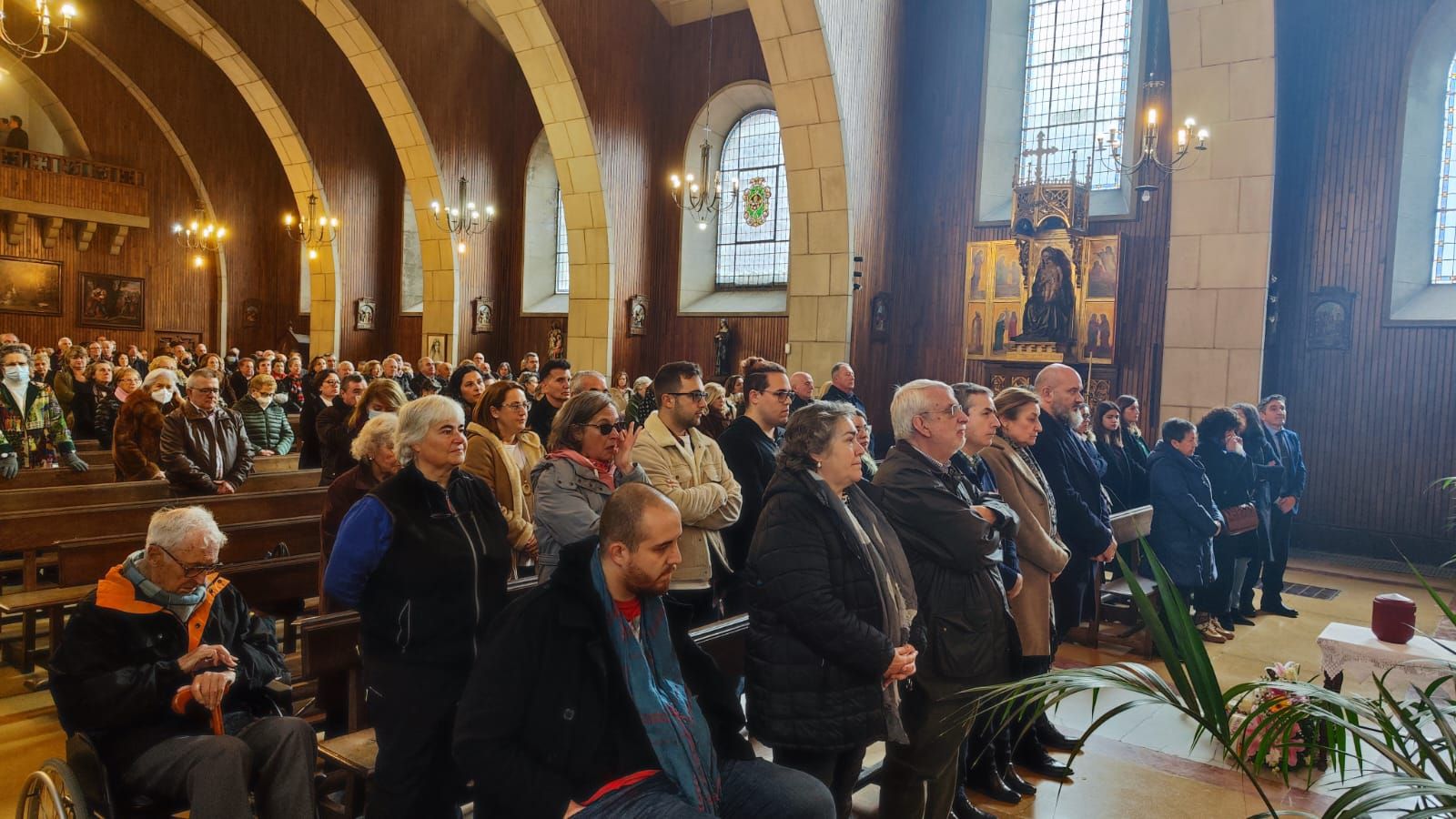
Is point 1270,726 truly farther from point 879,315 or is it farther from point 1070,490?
point 879,315

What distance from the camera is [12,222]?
15.6 meters

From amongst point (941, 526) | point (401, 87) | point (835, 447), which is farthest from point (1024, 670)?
point (401, 87)

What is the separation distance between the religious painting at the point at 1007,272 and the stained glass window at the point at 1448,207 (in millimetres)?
3904

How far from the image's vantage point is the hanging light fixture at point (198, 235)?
17188 mm

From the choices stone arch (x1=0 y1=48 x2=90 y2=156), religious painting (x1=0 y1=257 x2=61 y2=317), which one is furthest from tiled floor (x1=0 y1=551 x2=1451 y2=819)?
stone arch (x1=0 y1=48 x2=90 y2=156)

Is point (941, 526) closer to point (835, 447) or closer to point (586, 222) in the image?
point (835, 447)

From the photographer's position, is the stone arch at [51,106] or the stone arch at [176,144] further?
the stone arch at [176,144]

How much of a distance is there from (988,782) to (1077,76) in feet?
32.5

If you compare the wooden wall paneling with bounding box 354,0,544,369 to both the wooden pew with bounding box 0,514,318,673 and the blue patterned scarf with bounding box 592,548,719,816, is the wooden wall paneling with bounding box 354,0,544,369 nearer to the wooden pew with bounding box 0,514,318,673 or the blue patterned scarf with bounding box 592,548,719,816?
the wooden pew with bounding box 0,514,318,673

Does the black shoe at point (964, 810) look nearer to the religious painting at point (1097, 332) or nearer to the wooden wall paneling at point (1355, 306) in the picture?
the wooden wall paneling at point (1355, 306)

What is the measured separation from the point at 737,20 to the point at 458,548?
1269 cm

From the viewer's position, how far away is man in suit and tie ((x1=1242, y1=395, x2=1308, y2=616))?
662 cm

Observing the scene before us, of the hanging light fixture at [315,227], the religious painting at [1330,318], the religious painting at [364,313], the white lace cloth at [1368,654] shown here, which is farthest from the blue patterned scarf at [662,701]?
the religious painting at [364,313]

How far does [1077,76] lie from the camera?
1114 cm
